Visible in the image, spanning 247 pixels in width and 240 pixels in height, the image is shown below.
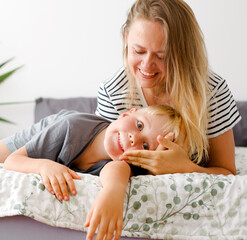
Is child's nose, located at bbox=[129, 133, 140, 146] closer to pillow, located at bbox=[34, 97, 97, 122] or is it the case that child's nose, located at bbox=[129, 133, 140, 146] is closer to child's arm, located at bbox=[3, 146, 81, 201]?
child's arm, located at bbox=[3, 146, 81, 201]

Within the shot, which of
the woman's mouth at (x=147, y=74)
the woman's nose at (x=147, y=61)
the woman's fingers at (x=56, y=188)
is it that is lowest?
the woman's fingers at (x=56, y=188)

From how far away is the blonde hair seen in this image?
1.25 metres

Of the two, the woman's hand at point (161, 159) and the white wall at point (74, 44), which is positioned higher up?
the white wall at point (74, 44)

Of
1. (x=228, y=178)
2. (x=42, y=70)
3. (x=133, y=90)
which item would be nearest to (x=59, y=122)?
(x=133, y=90)

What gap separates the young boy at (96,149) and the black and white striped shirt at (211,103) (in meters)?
0.12

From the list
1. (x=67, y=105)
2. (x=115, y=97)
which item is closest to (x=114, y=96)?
(x=115, y=97)

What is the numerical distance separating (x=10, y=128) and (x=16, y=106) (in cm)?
20

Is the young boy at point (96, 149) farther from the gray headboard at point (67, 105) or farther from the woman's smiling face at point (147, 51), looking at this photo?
the gray headboard at point (67, 105)

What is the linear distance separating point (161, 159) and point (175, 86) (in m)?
0.32

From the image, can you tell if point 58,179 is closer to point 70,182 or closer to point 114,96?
point 70,182

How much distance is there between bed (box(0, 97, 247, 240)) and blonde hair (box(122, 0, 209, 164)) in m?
0.35

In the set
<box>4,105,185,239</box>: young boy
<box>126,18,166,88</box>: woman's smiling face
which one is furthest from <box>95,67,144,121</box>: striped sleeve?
<box>126,18,166,88</box>: woman's smiling face

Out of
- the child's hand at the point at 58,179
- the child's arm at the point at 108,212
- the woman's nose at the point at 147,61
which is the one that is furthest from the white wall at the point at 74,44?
the child's arm at the point at 108,212

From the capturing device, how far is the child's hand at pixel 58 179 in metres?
0.97
